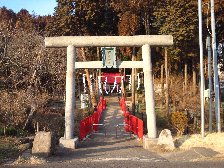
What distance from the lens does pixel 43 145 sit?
1327cm

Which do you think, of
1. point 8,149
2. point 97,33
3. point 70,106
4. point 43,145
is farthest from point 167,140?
point 97,33

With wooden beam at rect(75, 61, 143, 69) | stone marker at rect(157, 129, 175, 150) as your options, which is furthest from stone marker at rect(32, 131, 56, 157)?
stone marker at rect(157, 129, 175, 150)

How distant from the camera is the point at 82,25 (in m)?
31.2

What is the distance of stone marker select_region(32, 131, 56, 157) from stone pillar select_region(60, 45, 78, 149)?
1856 millimetres

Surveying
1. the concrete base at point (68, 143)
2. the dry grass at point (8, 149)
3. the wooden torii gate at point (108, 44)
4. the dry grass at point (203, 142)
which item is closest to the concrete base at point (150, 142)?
the dry grass at point (203, 142)

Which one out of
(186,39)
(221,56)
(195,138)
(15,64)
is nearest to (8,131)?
(15,64)

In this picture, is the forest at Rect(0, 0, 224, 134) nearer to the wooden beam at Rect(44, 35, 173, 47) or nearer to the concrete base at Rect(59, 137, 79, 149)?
the wooden beam at Rect(44, 35, 173, 47)

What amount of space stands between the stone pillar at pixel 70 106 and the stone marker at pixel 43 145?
1.86m

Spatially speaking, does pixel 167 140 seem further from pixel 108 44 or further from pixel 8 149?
pixel 8 149

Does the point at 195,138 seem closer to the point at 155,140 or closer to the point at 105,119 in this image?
the point at 155,140

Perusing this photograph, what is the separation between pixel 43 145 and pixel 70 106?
2.93 meters

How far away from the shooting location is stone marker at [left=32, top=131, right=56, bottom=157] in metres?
13.2

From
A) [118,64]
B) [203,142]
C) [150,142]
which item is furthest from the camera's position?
[118,64]

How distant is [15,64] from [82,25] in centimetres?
871
